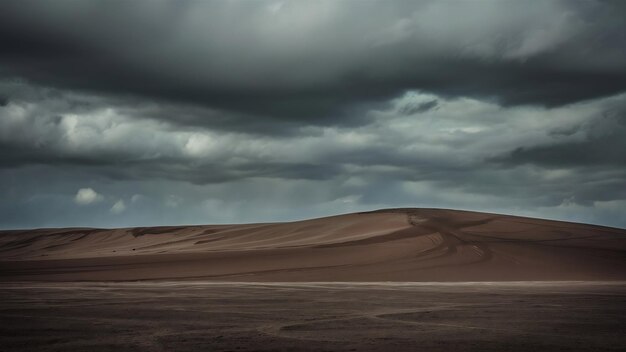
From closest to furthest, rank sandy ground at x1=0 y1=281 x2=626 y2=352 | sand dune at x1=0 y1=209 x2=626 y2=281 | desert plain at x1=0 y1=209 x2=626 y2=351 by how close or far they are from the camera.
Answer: sandy ground at x1=0 y1=281 x2=626 y2=352, desert plain at x1=0 y1=209 x2=626 y2=351, sand dune at x1=0 y1=209 x2=626 y2=281

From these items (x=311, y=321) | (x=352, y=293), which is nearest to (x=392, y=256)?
(x=352, y=293)

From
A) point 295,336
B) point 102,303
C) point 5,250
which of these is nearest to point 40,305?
point 102,303

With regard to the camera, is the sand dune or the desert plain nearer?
the desert plain

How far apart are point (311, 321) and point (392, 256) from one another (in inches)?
1022

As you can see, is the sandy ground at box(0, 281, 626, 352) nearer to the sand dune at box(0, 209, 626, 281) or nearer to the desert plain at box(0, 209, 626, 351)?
the desert plain at box(0, 209, 626, 351)

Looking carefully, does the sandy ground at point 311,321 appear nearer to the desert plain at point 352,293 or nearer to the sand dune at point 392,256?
the desert plain at point 352,293

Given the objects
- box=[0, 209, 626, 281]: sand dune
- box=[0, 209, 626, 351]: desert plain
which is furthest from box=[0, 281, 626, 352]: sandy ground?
box=[0, 209, 626, 281]: sand dune

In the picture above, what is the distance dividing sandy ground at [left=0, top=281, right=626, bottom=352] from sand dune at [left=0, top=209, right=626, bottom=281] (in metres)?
11.8

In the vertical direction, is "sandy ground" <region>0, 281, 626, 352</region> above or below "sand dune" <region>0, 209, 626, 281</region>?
below

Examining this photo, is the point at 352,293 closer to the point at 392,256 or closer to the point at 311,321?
the point at 311,321

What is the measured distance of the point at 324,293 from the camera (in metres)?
23.4

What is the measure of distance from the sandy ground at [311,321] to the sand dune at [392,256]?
38.6 feet

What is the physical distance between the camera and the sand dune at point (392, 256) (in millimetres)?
34656

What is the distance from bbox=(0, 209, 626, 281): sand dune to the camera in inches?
1364
